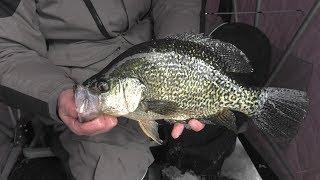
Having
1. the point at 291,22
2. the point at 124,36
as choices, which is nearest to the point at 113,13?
the point at 124,36

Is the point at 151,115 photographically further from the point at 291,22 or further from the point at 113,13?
the point at 291,22

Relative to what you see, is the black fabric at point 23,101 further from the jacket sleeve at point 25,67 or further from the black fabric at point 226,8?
the black fabric at point 226,8

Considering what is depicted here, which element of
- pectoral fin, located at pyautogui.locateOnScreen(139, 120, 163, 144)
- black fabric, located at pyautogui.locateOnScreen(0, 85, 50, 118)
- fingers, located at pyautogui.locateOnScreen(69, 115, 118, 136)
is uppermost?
fingers, located at pyautogui.locateOnScreen(69, 115, 118, 136)

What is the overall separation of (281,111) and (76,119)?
26.5 inches

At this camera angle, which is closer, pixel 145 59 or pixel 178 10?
pixel 145 59

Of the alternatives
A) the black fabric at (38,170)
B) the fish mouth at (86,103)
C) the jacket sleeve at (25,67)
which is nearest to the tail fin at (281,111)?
the fish mouth at (86,103)

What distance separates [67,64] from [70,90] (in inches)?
14.9

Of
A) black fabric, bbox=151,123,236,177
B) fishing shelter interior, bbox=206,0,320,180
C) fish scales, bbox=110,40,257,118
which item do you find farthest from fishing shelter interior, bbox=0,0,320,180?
fish scales, bbox=110,40,257,118

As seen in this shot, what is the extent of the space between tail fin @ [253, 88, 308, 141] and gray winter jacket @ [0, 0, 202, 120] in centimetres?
61

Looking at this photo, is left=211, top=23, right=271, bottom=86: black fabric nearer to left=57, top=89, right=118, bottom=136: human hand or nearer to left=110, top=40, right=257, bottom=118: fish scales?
left=110, top=40, right=257, bottom=118: fish scales

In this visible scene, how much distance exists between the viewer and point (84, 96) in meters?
1.40

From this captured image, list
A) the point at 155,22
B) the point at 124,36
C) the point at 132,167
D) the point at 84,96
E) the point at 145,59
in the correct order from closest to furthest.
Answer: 1. the point at 84,96
2. the point at 145,59
3. the point at 132,167
4. the point at 124,36
5. the point at 155,22

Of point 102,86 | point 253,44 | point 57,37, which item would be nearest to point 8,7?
→ point 57,37

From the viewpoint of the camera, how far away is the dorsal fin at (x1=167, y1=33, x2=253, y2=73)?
154 centimetres
